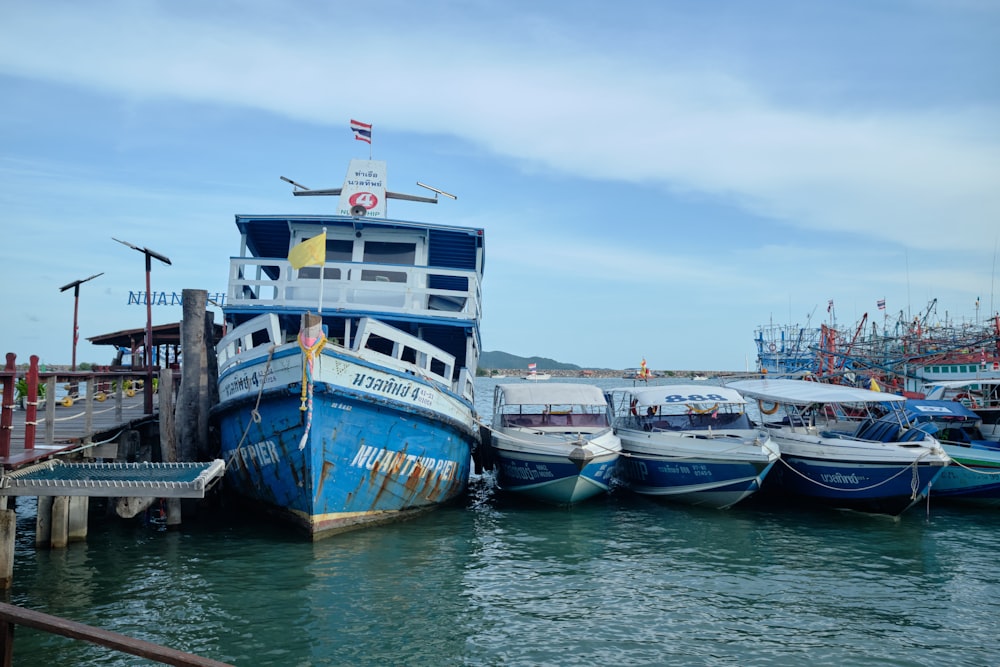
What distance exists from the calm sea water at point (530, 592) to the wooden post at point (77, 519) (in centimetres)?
42

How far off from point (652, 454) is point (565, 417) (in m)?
2.57

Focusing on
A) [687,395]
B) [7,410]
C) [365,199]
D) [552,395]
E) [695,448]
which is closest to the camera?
[7,410]

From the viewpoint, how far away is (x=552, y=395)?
19.0m

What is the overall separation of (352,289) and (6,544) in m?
7.90

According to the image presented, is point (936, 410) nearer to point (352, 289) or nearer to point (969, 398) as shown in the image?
point (969, 398)

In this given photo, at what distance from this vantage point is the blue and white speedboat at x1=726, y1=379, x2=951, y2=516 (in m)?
15.9

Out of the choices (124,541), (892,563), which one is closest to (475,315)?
(124,541)

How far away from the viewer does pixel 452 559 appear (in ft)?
42.6

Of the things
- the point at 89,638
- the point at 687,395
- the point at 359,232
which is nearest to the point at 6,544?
the point at 89,638

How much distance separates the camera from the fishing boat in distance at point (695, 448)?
16.8m

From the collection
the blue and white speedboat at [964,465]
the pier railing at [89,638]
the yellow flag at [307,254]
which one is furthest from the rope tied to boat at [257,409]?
the blue and white speedboat at [964,465]

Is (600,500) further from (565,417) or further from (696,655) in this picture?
(696,655)

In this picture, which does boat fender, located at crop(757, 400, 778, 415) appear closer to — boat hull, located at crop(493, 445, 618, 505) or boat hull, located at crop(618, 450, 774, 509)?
boat hull, located at crop(618, 450, 774, 509)

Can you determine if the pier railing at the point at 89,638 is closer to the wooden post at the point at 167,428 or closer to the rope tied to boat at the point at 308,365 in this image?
the rope tied to boat at the point at 308,365
